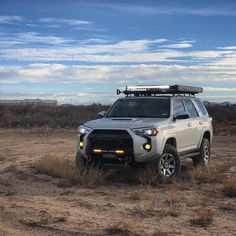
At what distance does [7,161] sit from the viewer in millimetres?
14000

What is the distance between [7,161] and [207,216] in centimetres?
815

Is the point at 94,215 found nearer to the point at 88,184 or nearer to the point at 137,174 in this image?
the point at 88,184

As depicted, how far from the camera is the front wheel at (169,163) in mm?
10492

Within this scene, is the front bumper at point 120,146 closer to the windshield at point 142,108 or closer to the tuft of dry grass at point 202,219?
the windshield at point 142,108

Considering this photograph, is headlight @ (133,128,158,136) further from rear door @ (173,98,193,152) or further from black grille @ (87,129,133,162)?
rear door @ (173,98,193,152)

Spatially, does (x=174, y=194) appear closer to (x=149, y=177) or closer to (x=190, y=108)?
(x=149, y=177)

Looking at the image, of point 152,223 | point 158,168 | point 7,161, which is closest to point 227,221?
point 152,223

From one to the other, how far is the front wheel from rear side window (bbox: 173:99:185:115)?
1208mm

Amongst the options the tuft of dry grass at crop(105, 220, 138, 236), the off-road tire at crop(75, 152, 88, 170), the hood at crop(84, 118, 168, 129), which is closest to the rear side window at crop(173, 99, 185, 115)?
the hood at crop(84, 118, 168, 129)

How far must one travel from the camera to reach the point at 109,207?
8.09m

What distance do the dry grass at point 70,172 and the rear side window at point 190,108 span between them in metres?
3.09

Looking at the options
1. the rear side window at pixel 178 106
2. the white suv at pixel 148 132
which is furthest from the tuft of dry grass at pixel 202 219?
the rear side window at pixel 178 106

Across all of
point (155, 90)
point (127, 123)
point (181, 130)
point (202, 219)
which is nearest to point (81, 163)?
point (127, 123)

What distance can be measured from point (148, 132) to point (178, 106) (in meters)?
2.05
